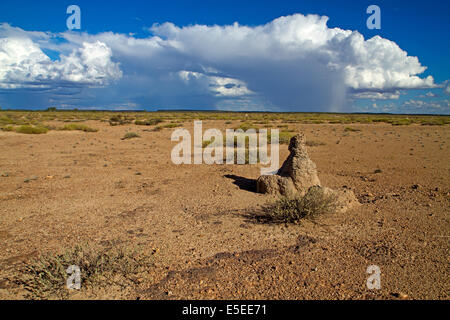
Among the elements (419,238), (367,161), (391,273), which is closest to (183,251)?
(391,273)

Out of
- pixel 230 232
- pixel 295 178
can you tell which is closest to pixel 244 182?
pixel 295 178

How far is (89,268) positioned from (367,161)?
10410 millimetres

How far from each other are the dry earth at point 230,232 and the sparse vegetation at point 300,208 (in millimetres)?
161

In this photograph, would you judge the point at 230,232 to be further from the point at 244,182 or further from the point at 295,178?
the point at 244,182

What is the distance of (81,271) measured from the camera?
135 inches

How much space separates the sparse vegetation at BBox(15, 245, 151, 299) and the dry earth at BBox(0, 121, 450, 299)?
0.14 m

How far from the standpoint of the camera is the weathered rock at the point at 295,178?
671 centimetres

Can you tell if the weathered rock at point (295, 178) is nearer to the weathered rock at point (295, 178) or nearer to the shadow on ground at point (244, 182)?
the weathered rock at point (295, 178)

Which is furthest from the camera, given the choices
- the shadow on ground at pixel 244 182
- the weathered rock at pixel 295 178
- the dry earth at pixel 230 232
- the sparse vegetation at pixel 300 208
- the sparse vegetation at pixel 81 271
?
the shadow on ground at pixel 244 182

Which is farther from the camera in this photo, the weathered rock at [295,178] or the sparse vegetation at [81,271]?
the weathered rock at [295,178]

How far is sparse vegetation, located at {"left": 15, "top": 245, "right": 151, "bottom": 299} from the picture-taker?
3211 mm

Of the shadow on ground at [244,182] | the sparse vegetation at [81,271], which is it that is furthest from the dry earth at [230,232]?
the sparse vegetation at [81,271]

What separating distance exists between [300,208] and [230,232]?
51.4 inches

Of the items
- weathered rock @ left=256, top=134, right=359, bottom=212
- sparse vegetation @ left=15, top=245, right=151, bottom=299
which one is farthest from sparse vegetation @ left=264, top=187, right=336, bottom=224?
sparse vegetation @ left=15, top=245, right=151, bottom=299
